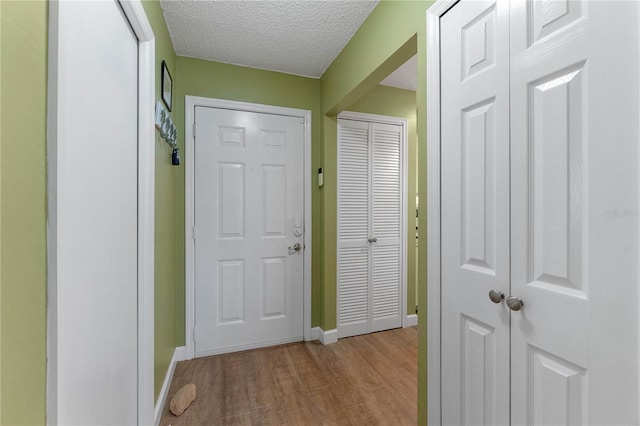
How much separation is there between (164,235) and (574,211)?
201 centimetres

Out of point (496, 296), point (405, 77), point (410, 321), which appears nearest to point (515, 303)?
point (496, 296)

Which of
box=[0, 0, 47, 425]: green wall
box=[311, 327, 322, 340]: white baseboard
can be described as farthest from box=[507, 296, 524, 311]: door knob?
box=[311, 327, 322, 340]: white baseboard

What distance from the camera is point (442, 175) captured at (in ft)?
4.08

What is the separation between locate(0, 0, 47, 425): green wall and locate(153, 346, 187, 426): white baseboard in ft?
4.08

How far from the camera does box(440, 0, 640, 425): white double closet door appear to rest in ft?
2.28

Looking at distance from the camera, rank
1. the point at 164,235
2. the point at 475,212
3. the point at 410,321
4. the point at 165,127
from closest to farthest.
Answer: the point at 475,212 → the point at 165,127 → the point at 164,235 → the point at 410,321

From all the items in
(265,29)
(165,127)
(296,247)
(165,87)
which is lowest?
(296,247)

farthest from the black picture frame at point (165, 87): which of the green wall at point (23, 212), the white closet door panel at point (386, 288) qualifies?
the white closet door panel at point (386, 288)

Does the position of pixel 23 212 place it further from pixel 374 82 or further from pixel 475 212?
pixel 374 82

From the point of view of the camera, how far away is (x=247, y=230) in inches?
96.7

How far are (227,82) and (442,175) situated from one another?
6.52ft

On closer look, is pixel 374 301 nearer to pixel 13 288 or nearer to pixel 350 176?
pixel 350 176

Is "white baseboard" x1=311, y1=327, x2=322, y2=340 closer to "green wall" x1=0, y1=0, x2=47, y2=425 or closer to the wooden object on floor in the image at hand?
the wooden object on floor

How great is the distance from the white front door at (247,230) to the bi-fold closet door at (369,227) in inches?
16.2
